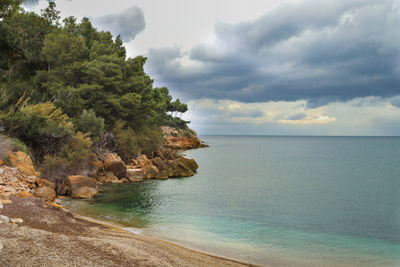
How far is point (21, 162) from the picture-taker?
59.0ft

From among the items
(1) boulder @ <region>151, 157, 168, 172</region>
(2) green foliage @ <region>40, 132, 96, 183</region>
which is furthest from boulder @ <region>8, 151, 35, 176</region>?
(1) boulder @ <region>151, 157, 168, 172</region>

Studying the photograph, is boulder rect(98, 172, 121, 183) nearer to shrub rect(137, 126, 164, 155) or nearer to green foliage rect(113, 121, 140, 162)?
green foliage rect(113, 121, 140, 162)

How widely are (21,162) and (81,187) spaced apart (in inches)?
198

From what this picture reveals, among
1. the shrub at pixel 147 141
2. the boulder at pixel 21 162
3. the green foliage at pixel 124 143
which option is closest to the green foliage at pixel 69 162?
the boulder at pixel 21 162

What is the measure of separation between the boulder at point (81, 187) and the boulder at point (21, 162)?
372 centimetres

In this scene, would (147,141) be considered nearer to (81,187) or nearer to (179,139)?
(81,187)

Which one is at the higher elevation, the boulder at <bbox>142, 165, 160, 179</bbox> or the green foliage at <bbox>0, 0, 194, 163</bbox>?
the green foliage at <bbox>0, 0, 194, 163</bbox>

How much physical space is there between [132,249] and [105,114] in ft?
103

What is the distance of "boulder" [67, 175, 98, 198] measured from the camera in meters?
21.4

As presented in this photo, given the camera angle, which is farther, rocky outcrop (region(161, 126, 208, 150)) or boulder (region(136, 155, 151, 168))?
rocky outcrop (region(161, 126, 208, 150))

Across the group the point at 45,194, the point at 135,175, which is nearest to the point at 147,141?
the point at 135,175

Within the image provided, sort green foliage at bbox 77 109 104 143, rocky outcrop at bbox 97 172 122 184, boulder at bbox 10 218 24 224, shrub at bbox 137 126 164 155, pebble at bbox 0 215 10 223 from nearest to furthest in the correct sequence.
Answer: pebble at bbox 0 215 10 223 < boulder at bbox 10 218 24 224 < rocky outcrop at bbox 97 172 122 184 < green foliage at bbox 77 109 104 143 < shrub at bbox 137 126 164 155

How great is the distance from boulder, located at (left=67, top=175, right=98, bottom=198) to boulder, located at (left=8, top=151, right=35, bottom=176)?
3.72 meters

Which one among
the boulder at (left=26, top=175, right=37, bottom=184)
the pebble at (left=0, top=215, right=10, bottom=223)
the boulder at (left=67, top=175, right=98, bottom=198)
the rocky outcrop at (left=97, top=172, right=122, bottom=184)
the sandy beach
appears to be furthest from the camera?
the rocky outcrop at (left=97, top=172, right=122, bottom=184)
